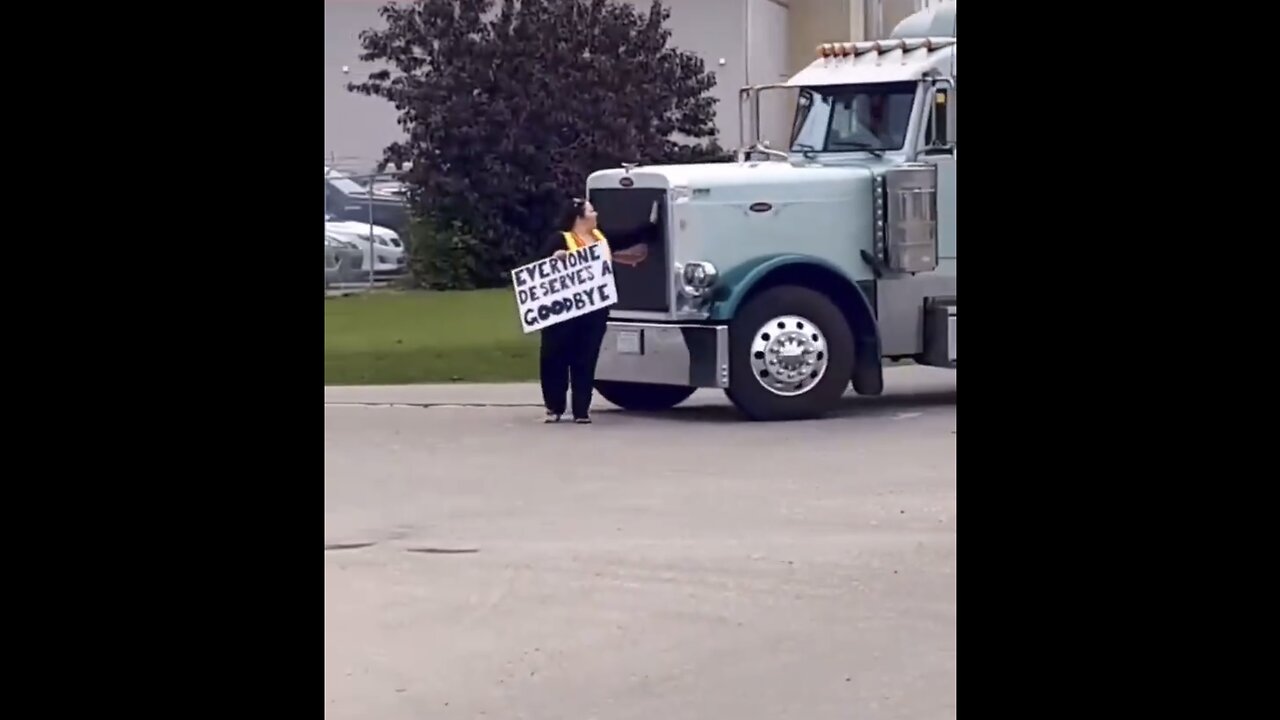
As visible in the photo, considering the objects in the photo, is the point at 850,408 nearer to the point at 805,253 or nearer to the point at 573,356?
the point at 805,253

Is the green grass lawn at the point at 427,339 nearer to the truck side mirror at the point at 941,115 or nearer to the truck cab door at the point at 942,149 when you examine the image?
the truck cab door at the point at 942,149

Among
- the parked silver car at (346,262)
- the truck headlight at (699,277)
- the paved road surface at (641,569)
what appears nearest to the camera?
the paved road surface at (641,569)

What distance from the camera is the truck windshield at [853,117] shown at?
50.9 ft

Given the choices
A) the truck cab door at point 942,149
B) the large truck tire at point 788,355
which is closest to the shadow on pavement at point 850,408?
the large truck tire at point 788,355

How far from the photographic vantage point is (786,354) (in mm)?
14734

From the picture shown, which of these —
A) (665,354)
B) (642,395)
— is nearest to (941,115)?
(665,354)

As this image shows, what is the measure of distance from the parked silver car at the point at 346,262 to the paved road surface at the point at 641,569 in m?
14.5

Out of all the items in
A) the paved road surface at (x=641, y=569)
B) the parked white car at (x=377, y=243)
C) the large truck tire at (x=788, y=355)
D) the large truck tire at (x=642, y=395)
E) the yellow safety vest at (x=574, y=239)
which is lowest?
the paved road surface at (x=641, y=569)

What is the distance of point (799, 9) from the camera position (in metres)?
36.8

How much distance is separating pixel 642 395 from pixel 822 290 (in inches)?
67.0
